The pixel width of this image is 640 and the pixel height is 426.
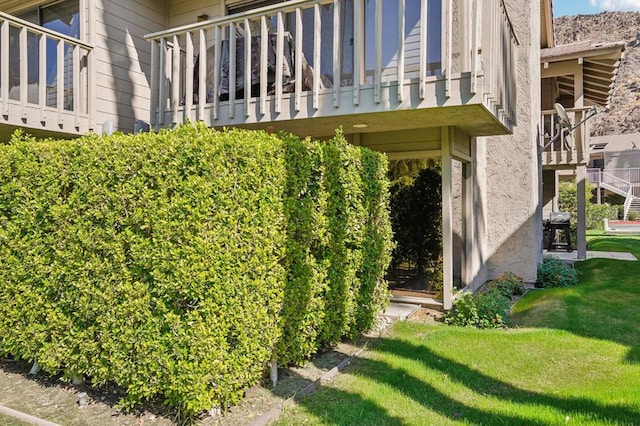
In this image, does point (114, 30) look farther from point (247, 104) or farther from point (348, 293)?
point (348, 293)

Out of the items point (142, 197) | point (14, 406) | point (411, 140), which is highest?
point (411, 140)

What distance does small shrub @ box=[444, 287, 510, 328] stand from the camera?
5.37 m

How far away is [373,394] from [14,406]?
2.79m

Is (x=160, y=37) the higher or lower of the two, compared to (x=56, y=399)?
higher

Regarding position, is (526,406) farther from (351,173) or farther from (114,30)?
(114,30)

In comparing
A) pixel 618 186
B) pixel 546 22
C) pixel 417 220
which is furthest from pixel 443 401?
pixel 618 186

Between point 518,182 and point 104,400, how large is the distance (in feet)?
22.3

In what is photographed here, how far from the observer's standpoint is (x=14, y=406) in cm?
344

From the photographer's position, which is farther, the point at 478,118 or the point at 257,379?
the point at 478,118

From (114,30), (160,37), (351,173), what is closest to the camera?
(351,173)

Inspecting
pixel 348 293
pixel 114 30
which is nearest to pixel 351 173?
pixel 348 293

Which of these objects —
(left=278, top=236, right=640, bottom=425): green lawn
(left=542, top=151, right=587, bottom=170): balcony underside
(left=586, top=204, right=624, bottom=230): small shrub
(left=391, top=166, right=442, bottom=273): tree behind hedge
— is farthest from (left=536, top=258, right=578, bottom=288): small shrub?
(left=586, top=204, right=624, bottom=230): small shrub

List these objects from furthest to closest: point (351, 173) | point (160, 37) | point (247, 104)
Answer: point (160, 37) → point (247, 104) → point (351, 173)

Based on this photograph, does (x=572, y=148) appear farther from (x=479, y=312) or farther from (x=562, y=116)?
(x=479, y=312)
